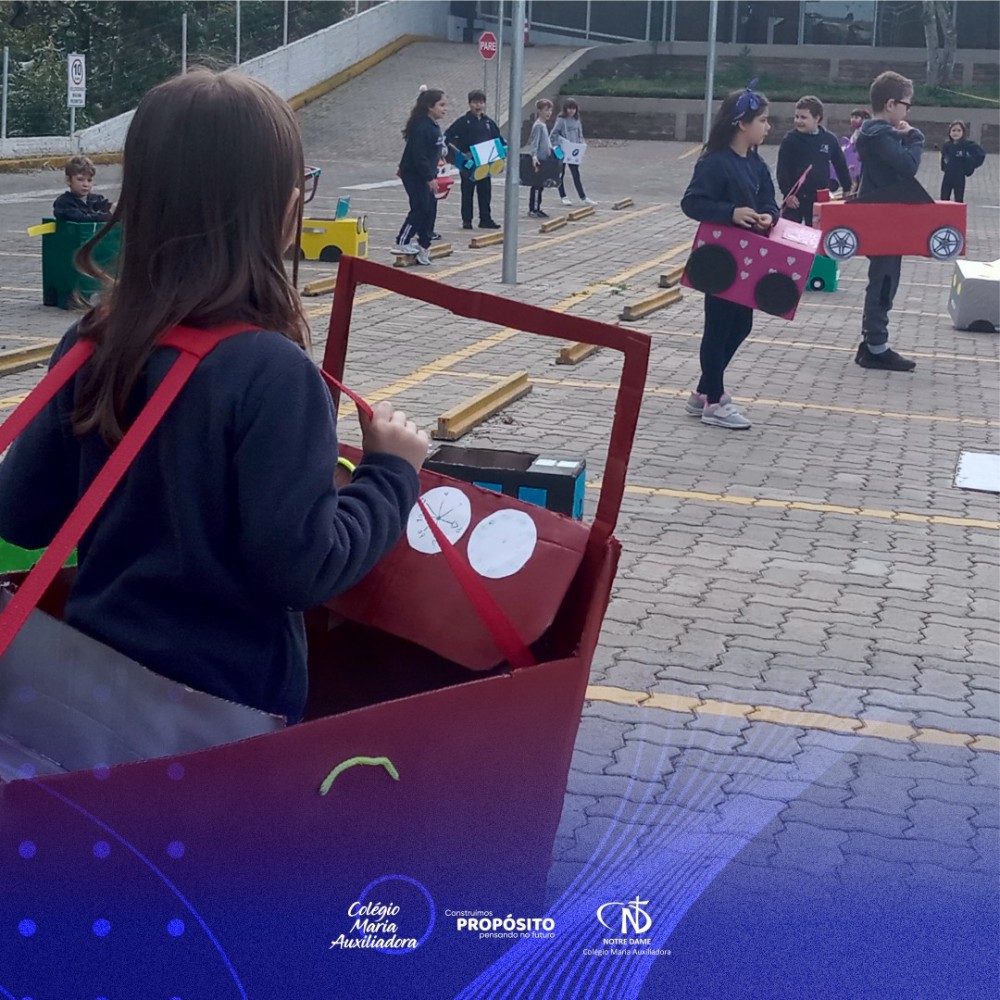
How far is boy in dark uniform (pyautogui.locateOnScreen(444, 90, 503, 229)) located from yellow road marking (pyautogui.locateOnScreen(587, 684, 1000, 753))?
16701 mm

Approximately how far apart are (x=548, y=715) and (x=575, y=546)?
34 cm

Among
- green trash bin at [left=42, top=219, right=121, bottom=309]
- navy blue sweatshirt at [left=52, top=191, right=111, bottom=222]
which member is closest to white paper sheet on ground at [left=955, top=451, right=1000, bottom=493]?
green trash bin at [left=42, top=219, right=121, bottom=309]

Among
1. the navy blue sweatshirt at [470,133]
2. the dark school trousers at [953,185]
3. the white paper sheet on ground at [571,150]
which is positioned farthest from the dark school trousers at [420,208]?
the dark school trousers at [953,185]

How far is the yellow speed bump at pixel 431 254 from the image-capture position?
663 inches

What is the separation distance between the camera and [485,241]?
64.2ft

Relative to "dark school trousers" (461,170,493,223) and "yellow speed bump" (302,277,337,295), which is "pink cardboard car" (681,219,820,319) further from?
"dark school trousers" (461,170,493,223)

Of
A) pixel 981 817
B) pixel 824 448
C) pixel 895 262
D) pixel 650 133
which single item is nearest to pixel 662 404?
pixel 824 448

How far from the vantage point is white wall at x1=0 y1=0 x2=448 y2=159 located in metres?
31.3

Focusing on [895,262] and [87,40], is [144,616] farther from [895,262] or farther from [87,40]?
[87,40]

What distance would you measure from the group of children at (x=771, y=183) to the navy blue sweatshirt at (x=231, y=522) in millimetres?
6620

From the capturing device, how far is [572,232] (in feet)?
71.6

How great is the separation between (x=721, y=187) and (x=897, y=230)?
2899mm

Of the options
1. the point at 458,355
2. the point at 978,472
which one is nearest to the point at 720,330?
the point at 978,472

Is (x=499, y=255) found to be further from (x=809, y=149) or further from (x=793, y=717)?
(x=793, y=717)
